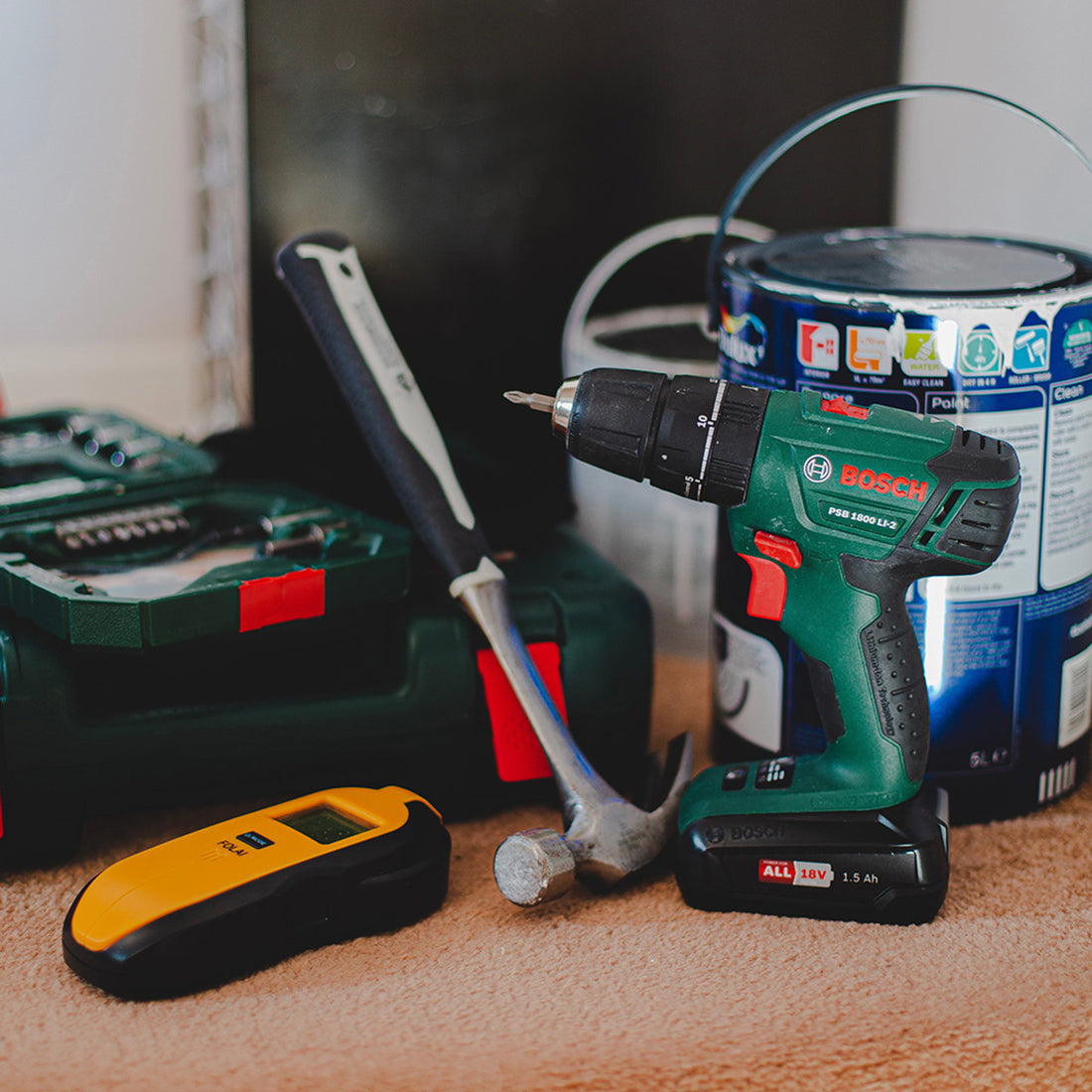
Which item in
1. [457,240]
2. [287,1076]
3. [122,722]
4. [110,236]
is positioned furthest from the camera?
[110,236]

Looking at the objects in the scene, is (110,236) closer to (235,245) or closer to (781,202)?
(235,245)

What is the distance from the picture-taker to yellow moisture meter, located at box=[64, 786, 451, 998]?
0.54m

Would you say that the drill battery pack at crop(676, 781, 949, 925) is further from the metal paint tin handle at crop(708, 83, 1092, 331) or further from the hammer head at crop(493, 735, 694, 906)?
the metal paint tin handle at crop(708, 83, 1092, 331)

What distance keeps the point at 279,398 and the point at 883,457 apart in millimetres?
661

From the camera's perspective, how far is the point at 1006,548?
2.24 ft

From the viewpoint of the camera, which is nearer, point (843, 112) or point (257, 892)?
point (257, 892)

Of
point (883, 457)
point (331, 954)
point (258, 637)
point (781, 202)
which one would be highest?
point (781, 202)

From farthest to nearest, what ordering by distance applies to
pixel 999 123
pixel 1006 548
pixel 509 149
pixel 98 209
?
pixel 98 209, pixel 509 149, pixel 999 123, pixel 1006 548

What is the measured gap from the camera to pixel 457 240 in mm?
1085

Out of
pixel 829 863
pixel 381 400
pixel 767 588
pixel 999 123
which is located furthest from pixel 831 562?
pixel 999 123

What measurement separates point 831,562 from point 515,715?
203mm

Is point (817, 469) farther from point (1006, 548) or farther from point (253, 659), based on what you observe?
point (253, 659)

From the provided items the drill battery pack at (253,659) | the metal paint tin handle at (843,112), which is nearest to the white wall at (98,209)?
the drill battery pack at (253,659)

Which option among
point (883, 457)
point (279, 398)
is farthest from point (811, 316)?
point (279, 398)
